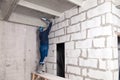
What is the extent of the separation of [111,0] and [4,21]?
251cm

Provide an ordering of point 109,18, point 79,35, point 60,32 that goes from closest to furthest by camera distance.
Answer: point 109,18, point 79,35, point 60,32

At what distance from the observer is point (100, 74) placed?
2.02 meters

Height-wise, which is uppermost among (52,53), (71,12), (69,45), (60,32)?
(71,12)

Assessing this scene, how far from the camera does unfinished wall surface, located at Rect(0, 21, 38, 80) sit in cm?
307

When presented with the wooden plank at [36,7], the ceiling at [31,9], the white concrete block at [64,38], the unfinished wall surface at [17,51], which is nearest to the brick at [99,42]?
the white concrete block at [64,38]

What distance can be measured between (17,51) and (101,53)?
2.17 m

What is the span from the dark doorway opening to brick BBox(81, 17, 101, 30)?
876mm

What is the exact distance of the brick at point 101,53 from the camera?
1935mm

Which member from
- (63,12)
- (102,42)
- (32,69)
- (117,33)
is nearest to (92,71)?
(102,42)

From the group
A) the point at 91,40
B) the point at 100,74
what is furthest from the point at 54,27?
the point at 100,74

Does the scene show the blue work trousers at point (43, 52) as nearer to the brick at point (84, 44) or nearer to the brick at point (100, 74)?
the brick at point (84, 44)

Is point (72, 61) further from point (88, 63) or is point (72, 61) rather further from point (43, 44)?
point (43, 44)

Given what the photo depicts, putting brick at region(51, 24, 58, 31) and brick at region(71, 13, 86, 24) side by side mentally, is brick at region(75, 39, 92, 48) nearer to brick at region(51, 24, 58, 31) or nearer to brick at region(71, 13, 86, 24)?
brick at region(71, 13, 86, 24)

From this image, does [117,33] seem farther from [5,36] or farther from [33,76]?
[5,36]
